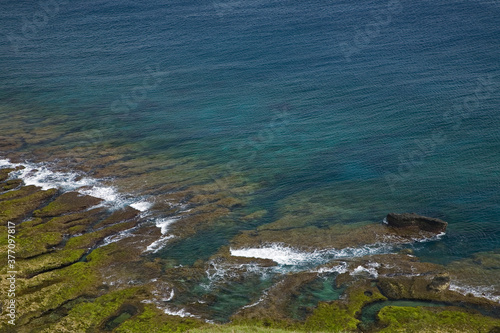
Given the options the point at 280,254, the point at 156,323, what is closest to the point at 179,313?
the point at 156,323

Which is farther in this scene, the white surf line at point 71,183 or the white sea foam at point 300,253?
the white surf line at point 71,183

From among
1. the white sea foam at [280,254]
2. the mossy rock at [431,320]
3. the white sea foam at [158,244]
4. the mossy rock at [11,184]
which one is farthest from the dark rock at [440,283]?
the mossy rock at [11,184]

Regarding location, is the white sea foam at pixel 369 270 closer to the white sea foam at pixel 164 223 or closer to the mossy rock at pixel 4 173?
the white sea foam at pixel 164 223

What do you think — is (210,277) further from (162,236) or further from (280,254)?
(162,236)

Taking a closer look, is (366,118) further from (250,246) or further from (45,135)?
(45,135)

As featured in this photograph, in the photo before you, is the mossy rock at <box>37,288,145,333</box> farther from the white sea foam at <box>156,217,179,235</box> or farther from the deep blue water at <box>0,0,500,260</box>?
the white sea foam at <box>156,217,179,235</box>

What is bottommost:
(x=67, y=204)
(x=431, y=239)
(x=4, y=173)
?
(x=431, y=239)
